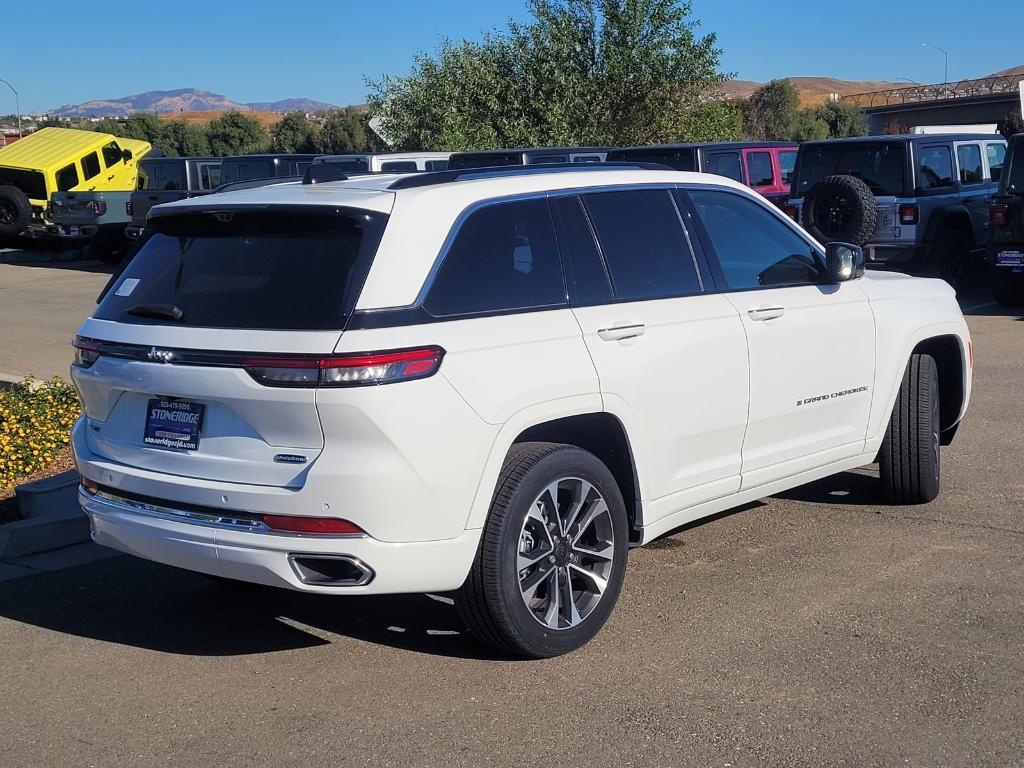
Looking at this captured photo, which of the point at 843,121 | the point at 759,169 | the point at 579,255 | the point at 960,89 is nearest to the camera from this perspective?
the point at 579,255

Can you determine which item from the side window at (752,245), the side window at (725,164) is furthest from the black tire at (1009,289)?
the side window at (752,245)

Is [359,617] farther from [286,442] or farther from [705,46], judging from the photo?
[705,46]

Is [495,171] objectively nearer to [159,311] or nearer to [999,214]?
[159,311]

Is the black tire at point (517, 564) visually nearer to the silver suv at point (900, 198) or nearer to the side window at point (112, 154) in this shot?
the silver suv at point (900, 198)

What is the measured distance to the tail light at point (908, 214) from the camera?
14.3 meters

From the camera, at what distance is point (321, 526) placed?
161 inches

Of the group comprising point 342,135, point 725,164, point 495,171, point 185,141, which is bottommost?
point 495,171

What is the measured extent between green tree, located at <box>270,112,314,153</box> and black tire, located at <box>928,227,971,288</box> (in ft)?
198

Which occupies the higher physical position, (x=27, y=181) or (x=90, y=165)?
(x=90, y=165)

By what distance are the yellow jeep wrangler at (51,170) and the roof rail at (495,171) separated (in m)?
22.0

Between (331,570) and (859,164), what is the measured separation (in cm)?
1218

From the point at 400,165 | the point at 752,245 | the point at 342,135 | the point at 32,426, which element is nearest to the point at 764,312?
the point at 752,245

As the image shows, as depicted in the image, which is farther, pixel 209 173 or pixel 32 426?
pixel 209 173

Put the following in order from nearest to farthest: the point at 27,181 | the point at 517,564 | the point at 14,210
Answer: the point at 517,564, the point at 14,210, the point at 27,181
